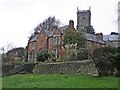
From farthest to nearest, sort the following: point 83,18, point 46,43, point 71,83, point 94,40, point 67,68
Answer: point 83,18 → point 94,40 → point 46,43 → point 67,68 → point 71,83

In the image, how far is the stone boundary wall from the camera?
1806 inches

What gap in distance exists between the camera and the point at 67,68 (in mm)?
49469

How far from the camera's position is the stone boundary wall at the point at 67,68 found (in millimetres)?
45875

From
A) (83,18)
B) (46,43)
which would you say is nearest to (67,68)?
(46,43)

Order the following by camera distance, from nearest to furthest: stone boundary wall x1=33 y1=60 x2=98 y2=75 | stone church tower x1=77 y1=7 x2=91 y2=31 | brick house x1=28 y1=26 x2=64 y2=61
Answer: stone boundary wall x1=33 y1=60 x2=98 y2=75
brick house x1=28 y1=26 x2=64 y2=61
stone church tower x1=77 y1=7 x2=91 y2=31

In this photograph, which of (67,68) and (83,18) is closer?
(67,68)

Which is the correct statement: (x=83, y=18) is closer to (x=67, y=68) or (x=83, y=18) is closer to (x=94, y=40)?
(x=94, y=40)

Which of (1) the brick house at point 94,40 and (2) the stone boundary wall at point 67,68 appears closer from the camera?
(2) the stone boundary wall at point 67,68

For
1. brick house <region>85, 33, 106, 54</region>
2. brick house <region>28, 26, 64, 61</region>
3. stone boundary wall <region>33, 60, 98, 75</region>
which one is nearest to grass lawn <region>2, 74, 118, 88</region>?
stone boundary wall <region>33, 60, 98, 75</region>

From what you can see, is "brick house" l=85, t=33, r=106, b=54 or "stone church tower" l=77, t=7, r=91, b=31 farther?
"stone church tower" l=77, t=7, r=91, b=31

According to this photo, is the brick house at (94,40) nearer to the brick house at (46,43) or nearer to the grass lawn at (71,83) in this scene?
the brick house at (46,43)

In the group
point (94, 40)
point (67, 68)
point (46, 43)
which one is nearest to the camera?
point (67, 68)

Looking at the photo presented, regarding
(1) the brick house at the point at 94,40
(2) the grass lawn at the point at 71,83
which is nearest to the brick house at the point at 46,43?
(1) the brick house at the point at 94,40

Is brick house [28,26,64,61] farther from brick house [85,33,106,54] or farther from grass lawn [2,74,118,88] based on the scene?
grass lawn [2,74,118,88]
